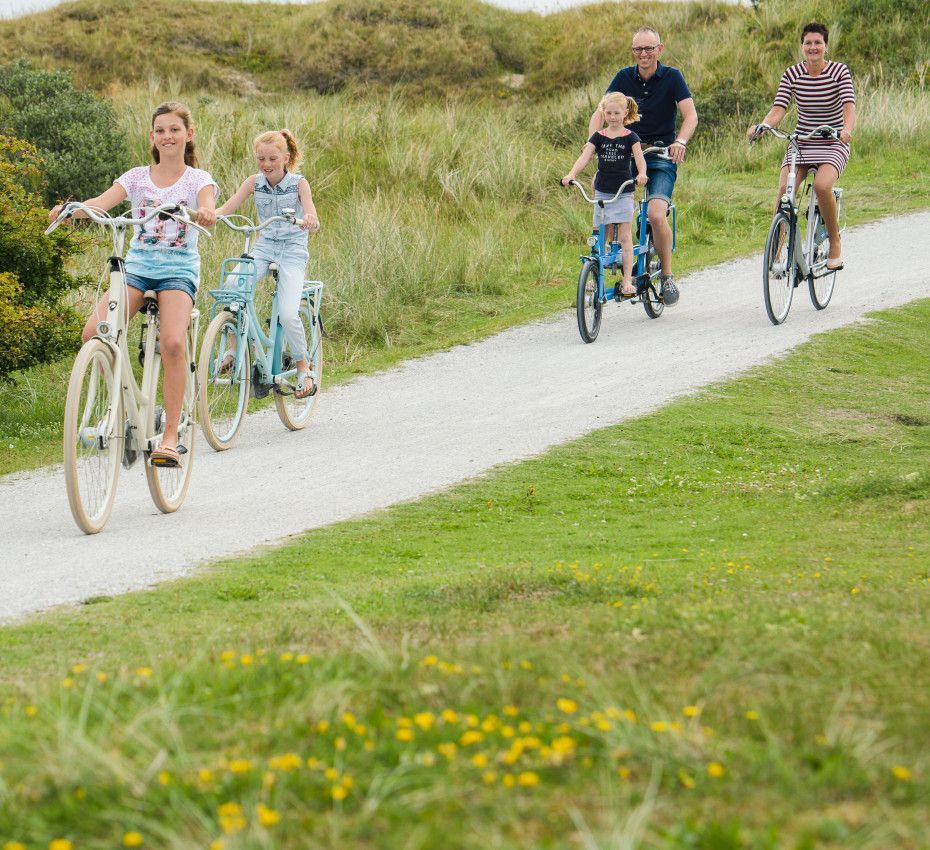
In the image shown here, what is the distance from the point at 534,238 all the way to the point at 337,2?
25229 millimetres

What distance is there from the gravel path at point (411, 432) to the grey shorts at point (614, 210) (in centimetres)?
109

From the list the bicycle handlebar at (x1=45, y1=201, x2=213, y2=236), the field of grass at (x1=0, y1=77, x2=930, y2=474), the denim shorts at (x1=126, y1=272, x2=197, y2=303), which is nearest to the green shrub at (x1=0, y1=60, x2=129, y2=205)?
the field of grass at (x1=0, y1=77, x2=930, y2=474)

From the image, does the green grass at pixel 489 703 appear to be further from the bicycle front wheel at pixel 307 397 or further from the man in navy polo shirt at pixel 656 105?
the man in navy polo shirt at pixel 656 105

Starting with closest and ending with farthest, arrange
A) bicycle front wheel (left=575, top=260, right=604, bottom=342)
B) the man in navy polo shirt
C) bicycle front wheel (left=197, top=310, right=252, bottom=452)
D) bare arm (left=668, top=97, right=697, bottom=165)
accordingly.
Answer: bicycle front wheel (left=197, top=310, right=252, bottom=452) < bicycle front wheel (left=575, top=260, right=604, bottom=342) < bare arm (left=668, top=97, right=697, bottom=165) < the man in navy polo shirt

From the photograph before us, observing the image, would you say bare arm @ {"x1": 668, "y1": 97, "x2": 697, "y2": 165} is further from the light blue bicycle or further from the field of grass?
the light blue bicycle

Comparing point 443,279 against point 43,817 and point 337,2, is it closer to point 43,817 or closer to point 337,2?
point 43,817

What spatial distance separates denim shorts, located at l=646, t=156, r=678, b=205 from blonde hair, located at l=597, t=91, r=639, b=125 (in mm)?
684

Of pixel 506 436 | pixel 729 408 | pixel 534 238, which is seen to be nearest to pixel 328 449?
pixel 506 436

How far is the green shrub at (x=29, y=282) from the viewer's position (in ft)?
30.3

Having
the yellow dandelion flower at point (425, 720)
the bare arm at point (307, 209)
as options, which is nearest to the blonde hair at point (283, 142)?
the bare arm at point (307, 209)

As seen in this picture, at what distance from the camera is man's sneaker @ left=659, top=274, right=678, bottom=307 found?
41.3 feet

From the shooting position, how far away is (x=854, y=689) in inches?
129

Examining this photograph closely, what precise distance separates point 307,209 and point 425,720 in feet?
19.3

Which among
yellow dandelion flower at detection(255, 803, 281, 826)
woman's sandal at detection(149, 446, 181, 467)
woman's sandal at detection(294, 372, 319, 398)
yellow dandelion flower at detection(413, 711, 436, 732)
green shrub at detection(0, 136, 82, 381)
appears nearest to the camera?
yellow dandelion flower at detection(255, 803, 281, 826)
